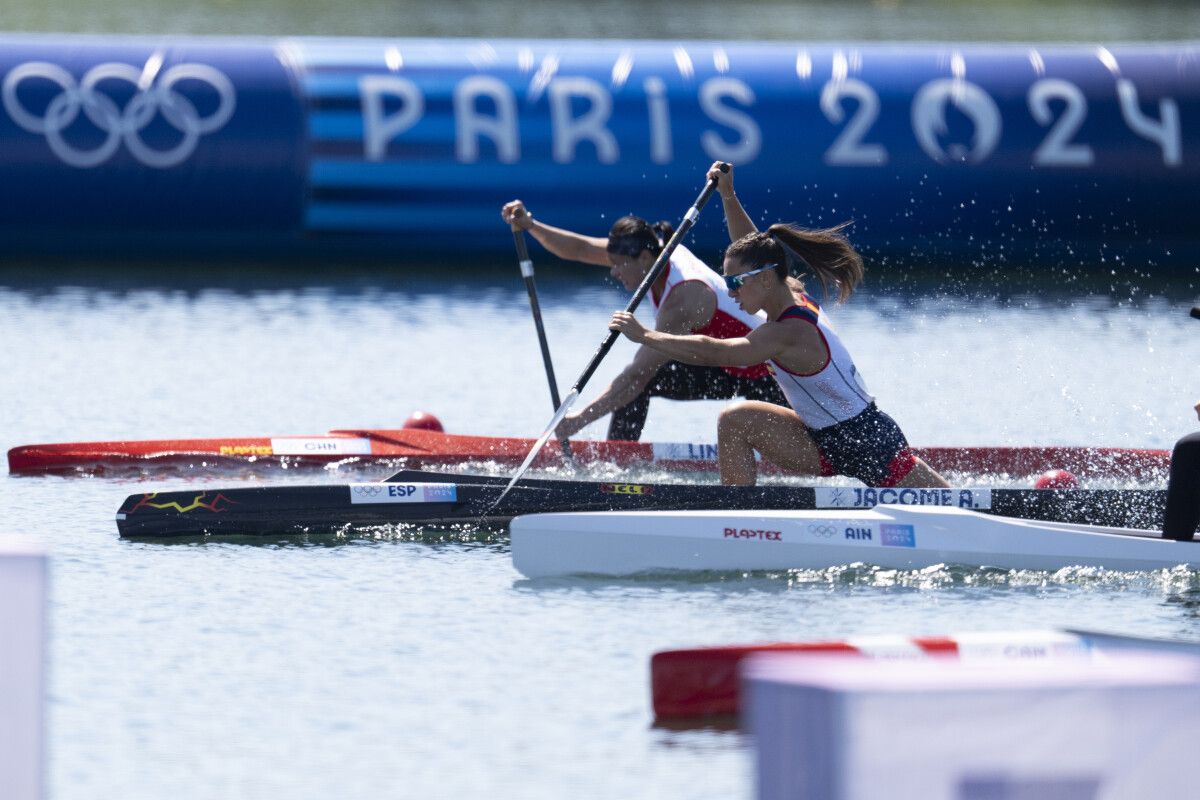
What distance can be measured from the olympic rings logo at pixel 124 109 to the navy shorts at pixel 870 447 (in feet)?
34.9

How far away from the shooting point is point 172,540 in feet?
27.0

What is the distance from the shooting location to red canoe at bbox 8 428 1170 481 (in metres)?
9.80

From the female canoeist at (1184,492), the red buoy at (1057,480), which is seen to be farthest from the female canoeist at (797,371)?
the female canoeist at (1184,492)

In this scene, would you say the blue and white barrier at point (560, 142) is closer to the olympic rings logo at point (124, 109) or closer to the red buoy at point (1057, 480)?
the olympic rings logo at point (124, 109)

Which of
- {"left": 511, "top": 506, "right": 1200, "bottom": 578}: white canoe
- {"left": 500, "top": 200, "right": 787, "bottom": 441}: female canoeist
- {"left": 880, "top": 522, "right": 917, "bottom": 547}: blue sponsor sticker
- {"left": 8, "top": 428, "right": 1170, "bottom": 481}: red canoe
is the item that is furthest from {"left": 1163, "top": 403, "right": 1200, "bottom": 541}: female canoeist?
{"left": 500, "top": 200, "right": 787, "bottom": 441}: female canoeist

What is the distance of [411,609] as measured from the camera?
714cm

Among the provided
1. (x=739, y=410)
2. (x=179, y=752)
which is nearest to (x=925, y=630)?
(x=739, y=410)

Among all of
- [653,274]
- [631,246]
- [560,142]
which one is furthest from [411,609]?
[560,142]

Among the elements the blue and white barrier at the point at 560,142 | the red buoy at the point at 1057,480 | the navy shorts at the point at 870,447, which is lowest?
the red buoy at the point at 1057,480

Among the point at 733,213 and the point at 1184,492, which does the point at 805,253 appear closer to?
the point at 733,213

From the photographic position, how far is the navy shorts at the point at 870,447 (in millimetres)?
8312

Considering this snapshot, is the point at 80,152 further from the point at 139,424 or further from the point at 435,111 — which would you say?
the point at 139,424

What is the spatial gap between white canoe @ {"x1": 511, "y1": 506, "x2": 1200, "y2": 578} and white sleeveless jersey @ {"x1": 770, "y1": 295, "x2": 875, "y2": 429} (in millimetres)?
788

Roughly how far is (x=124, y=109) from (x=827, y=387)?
11014mm
